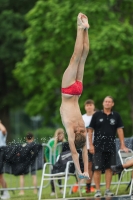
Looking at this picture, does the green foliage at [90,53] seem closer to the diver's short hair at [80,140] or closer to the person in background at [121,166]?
the person in background at [121,166]

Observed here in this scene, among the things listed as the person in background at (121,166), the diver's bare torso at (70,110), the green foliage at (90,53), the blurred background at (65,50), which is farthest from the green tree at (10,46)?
the diver's bare torso at (70,110)

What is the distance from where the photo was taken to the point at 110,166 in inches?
586

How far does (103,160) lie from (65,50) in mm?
18495

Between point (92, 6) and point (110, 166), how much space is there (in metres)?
16.5

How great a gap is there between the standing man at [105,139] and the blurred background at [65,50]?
15047 mm

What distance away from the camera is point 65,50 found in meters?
33.1

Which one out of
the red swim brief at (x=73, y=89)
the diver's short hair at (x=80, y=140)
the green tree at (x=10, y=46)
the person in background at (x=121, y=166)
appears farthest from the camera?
the green tree at (x=10, y=46)

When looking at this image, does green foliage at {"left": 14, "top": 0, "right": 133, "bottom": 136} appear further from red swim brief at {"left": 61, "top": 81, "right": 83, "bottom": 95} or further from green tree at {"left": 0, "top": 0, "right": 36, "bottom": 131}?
red swim brief at {"left": 61, "top": 81, "right": 83, "bottom": 95}

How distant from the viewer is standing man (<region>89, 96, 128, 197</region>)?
48.3 ft

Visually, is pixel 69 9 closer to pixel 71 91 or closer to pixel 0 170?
pixel 0 170

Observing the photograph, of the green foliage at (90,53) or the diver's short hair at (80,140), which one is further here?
the green foliage at (90,53)

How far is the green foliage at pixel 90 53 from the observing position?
30.4 metres

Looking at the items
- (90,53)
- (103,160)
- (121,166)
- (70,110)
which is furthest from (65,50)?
(70,110)

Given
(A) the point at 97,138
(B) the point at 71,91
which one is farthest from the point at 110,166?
(B) the point at 71,91
